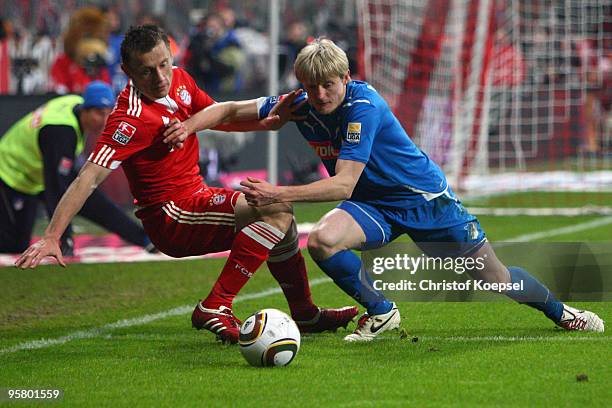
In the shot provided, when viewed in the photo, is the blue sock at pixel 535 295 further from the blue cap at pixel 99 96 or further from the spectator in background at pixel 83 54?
the spectator in background at pixel 83 54

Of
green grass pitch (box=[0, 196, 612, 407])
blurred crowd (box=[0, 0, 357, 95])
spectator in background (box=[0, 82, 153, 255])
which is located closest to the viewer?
green grass pitch (box=[0, 196, 612, 407])

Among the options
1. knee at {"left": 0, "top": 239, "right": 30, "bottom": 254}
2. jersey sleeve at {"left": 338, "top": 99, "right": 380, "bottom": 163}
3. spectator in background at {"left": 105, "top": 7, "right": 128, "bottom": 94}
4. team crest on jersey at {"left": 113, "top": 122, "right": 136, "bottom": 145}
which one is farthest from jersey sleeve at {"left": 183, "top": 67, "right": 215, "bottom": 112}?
spectator in background at {"left": 105, "top": 7, "right": 128, "bottom": 94}

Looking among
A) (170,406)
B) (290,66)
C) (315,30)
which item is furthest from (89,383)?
(315,30)

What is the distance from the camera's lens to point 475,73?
15.3m

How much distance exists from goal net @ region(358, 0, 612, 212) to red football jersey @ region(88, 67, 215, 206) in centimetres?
829

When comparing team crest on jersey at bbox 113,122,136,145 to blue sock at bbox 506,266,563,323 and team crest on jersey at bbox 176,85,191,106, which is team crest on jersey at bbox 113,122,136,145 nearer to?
team crest on jersey at bbox 176,85,191,106

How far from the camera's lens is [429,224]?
6438 mm

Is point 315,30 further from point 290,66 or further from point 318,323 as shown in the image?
point 318,323

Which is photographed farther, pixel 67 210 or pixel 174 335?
pixel 174 335

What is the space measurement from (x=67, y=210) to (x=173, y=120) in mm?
794

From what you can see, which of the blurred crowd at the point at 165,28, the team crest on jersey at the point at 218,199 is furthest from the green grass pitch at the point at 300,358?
the blurred crowd at the point at 165,28

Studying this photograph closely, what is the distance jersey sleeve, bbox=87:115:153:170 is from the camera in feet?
20.3

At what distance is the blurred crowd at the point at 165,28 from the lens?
51.6ft

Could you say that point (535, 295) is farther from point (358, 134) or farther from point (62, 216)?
point (62, 216)
